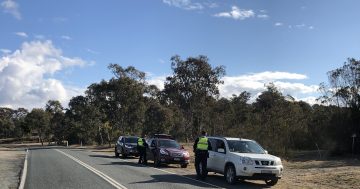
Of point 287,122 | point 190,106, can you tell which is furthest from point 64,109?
point 287,122

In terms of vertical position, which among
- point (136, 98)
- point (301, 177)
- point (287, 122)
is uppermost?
point (136, 98)

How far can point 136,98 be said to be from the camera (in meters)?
63.0

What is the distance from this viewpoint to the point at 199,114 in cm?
5844

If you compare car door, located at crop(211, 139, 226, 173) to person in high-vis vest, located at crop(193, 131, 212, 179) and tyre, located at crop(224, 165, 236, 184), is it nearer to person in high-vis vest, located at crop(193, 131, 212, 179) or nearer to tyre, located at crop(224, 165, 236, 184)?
person in high-vis vest, located at crop(193, 131, 212, 179)

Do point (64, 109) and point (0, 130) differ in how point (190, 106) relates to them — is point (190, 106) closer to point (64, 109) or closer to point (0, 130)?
point (64, 109)

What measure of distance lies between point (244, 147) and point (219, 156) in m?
0.99

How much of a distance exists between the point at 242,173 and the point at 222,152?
1.81 meters

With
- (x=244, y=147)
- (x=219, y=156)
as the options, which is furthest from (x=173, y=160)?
(x=244, y=147)

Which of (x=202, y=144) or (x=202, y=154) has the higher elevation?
(x=202, y=144)

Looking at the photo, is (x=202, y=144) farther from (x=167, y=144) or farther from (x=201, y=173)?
(x=167, y=144)

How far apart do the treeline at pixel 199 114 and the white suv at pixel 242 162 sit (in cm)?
1383

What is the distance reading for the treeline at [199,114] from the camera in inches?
1341

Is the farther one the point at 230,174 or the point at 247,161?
the point at 230,174

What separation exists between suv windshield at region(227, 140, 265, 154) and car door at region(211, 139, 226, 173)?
1.10ft
